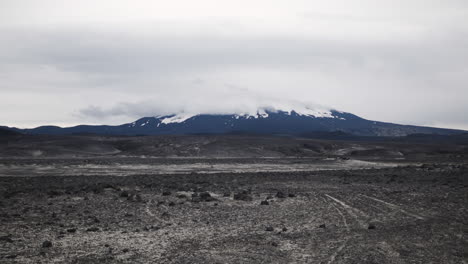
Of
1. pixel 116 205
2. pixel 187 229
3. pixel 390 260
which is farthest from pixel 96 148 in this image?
pixel 390 260

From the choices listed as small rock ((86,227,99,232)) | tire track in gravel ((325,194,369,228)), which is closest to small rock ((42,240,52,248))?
small rock ((86,227,99,232))

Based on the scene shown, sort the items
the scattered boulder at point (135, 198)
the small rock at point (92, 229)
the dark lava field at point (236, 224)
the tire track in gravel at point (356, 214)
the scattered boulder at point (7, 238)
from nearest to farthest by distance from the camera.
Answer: the dark lava field at point (236, 224), the scattered boulder at point (7, 238), the small rock at point (92, 229), the tire track in gravel at point (356, 214), the scattered boulder at point (135, 198)

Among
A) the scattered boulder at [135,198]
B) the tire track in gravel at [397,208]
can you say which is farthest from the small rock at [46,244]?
the tire track in gravel at [397,208]

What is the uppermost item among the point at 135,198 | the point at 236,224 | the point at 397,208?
the point at 135,198

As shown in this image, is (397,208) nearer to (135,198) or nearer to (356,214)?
(356,214)

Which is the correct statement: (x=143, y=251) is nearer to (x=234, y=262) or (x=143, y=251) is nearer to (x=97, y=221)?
(x=234, y=262)

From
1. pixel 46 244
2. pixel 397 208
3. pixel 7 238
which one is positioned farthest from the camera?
pixel 397 208

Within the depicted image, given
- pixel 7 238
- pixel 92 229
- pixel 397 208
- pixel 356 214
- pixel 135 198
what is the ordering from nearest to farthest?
1. pixel 7 238
2. pixel 92 229
3. pixel 356 214
4. pixel 397 208
5. pixel 135 198

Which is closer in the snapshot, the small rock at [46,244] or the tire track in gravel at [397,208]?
the small rock at [46,244]

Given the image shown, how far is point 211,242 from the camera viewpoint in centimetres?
1391

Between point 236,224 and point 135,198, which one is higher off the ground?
point 135,198

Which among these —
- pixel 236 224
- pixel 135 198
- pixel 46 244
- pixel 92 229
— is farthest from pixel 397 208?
pixel 46 244

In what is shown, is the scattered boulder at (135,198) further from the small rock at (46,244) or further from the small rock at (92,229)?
the small rock at (46,244)

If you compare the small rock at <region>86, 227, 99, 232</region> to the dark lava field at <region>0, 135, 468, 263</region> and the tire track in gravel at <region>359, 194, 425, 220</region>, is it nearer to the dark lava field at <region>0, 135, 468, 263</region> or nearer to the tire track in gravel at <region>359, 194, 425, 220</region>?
the dark lava field at <region>0, 135, 468, 263</region>
